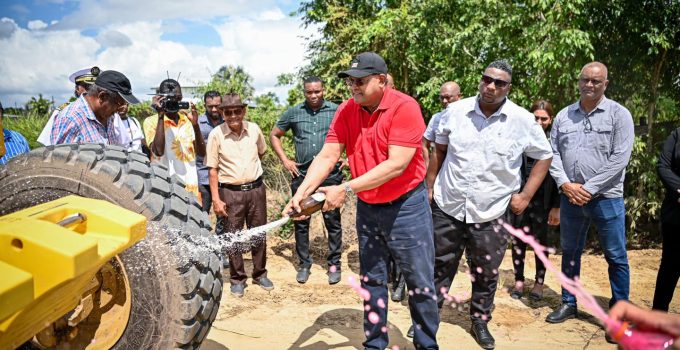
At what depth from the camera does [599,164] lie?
403cm

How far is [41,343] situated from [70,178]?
2.43 ft

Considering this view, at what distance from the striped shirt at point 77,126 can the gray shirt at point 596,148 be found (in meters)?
3.77

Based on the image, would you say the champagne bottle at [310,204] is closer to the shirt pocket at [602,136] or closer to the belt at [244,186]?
the belt at [244,186]

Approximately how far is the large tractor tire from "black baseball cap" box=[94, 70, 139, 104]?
1345mm

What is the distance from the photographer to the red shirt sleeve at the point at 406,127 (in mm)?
3035

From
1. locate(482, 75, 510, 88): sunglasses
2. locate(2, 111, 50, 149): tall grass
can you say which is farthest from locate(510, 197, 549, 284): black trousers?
locate(2, 111, 50, 149): tall grass

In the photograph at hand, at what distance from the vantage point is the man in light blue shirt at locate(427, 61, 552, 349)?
3650 millimetres

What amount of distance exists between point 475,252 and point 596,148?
56.2 inches

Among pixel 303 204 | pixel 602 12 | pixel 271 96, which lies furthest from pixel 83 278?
pixel 271 96

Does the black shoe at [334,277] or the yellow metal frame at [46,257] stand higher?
the yellow metal frame at [46,257]

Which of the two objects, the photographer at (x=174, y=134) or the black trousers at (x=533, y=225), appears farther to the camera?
the black trousers at (x=533, y=225)

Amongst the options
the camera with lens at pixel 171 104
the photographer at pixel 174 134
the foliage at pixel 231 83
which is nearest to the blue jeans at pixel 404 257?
the photographer at pixel 174 134

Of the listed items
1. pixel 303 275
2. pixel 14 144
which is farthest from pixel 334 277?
pixel 14 144

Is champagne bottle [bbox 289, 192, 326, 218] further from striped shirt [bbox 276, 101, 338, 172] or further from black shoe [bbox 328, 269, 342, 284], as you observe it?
black shoe [bbox 328, 269, 342, 284]
